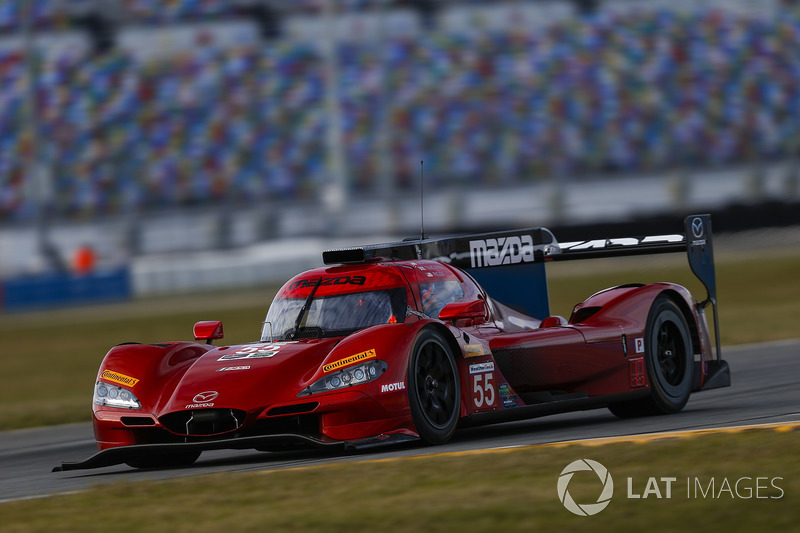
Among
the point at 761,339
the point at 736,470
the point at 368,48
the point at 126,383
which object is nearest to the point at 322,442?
the point at 126,383

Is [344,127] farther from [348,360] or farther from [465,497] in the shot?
[465,497]

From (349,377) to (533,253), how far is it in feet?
9.24

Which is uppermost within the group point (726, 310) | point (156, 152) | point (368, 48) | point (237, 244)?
point (368, 48)

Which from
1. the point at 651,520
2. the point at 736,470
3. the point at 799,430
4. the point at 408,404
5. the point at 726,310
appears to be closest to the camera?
the point at 651,520

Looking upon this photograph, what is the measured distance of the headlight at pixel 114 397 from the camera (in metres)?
7.18

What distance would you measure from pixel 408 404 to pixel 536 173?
23.4 m

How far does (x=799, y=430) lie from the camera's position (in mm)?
6332

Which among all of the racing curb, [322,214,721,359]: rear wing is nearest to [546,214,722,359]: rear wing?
[322,214,721,359]: rear wing

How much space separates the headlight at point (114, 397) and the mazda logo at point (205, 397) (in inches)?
17.2

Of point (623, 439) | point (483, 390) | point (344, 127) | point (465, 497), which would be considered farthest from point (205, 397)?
point (344, 127)

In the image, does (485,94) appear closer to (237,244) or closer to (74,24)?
(237,244)

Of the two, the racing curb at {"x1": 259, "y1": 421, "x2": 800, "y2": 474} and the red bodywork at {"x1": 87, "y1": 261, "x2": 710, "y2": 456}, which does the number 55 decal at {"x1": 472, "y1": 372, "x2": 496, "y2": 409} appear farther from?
the racing curb at {"x1": 259, "y1": 421, "x2": 800, "y2": 474}

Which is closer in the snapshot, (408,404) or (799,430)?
(799,430)

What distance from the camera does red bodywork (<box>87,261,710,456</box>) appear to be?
6750mm
